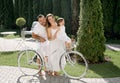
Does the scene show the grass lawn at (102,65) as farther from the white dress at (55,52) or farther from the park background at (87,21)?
the white dress at (55,52)

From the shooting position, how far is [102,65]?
9.86 metres

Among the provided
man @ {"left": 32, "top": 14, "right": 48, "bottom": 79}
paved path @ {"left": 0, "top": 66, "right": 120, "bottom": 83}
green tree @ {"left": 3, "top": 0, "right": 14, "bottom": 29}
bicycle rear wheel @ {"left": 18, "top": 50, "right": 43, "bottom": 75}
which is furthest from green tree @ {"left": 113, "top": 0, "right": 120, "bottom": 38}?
green tree @ {"left": 3, "top": 0, "right": 14, "bottom": 29}

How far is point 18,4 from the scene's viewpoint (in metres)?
23.9

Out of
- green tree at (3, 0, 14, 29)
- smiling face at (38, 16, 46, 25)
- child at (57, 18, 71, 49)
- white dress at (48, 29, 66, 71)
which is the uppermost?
smiling face at (38, 16, 46, 25)

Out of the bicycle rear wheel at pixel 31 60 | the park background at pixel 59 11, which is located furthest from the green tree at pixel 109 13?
the bicycle rear wheel at pixel 31 60

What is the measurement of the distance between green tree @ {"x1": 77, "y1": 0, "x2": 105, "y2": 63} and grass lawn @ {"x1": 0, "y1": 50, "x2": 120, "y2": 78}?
463 mm

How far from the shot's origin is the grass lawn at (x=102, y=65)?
8.73 metres

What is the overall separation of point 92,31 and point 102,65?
120 centimetres

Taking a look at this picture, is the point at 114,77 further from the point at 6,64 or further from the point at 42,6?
the point at 42,6

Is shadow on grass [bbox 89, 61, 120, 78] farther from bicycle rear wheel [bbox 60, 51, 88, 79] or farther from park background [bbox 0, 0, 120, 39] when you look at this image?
park background [bbox 0, 0, 120, 39]

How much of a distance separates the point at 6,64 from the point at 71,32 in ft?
28.9

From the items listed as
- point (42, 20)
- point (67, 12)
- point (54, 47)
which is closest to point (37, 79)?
point (54, 47)

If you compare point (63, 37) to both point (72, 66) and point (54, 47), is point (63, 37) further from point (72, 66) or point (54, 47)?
point (72, 66)

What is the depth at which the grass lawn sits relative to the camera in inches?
344
